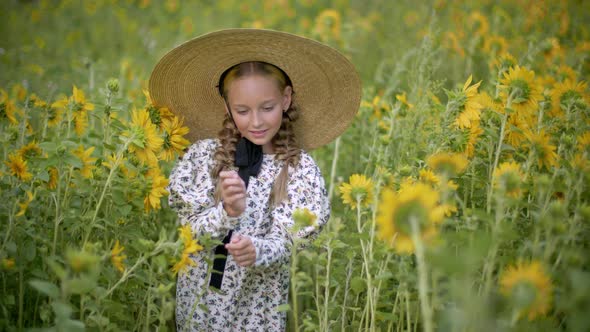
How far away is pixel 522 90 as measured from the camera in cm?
193

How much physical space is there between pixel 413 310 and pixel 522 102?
849 mm

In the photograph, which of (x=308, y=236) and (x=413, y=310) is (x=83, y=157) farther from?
(x=413, y=310)

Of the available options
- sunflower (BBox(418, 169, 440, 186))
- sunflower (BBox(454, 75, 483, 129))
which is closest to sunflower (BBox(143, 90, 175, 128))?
sunflower (BBox(418, 169, 440, 186))

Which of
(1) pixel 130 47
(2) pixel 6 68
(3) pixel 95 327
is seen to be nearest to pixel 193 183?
(3) pixel 95 327

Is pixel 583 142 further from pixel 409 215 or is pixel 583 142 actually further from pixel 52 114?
pixel 52 114

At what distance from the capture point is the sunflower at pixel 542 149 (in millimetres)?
1869

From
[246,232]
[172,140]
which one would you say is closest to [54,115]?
[172,140]

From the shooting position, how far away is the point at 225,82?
85.5 inches

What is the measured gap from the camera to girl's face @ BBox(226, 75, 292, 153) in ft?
6.72

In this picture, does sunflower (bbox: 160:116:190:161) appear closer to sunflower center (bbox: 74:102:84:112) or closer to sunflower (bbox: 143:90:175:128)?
sunflower (bbox: 143:90:175:128)

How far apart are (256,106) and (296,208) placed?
1.31ft

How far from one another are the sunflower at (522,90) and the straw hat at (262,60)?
1.83 feet

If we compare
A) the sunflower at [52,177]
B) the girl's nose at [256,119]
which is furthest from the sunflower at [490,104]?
the sunflower at [52,177]

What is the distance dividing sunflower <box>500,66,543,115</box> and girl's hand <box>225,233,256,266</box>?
102 cm
